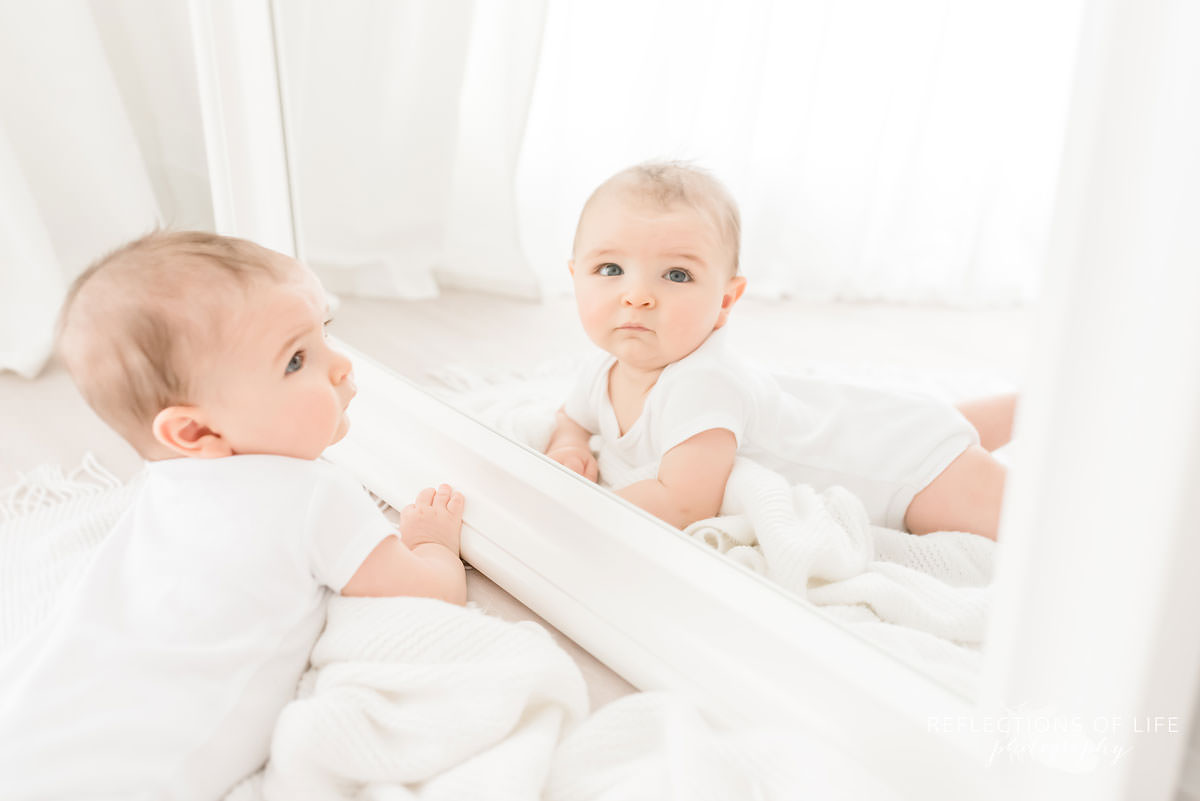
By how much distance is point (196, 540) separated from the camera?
2.80ft

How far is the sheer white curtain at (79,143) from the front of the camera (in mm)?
1680

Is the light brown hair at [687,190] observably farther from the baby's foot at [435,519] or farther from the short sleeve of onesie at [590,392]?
the baby's foot at [435,519]

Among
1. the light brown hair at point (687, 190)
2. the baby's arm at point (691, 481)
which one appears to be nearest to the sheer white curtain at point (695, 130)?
the light brown hair at point (687, 190)

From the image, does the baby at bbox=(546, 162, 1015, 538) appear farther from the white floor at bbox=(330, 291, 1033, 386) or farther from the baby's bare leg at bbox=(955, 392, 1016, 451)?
the white floor at bbox=(330, 291, 1033, 386)

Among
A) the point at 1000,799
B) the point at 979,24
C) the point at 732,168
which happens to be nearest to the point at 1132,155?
the point at 1000,799

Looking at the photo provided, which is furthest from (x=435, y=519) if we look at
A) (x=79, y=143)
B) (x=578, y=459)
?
(x=79, y=143)

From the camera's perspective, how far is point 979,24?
4.89 feet

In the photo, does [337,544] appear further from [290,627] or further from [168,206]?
[168,206]

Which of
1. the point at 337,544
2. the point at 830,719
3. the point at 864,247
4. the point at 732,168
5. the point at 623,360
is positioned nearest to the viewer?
the point at 830,719

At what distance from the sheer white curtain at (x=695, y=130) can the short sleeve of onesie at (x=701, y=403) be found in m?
0.36

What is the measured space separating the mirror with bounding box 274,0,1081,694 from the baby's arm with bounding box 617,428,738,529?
253mm

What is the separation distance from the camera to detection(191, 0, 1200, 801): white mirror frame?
50cm

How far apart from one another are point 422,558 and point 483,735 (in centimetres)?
28

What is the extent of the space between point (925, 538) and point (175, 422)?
2.69 ft
